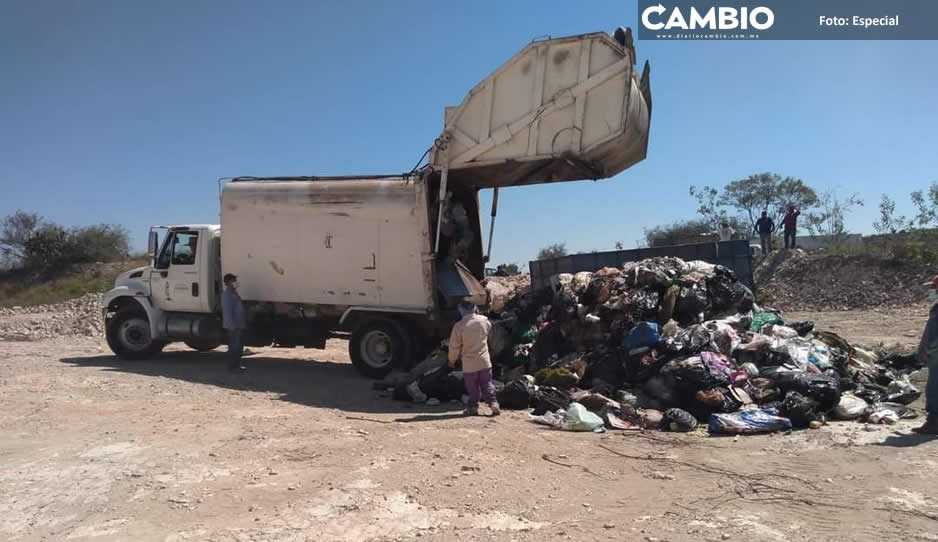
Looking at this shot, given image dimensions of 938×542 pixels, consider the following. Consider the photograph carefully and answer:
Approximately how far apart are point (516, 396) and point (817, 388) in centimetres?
302

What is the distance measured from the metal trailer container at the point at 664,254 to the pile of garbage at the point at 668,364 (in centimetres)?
226

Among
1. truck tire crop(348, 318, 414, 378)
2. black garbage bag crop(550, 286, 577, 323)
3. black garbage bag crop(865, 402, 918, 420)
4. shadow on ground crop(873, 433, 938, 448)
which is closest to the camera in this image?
shadow on ground crop(873, 433, 938, 448)

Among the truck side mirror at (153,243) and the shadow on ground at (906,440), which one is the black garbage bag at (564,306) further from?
the truck side mirror at (153,243)

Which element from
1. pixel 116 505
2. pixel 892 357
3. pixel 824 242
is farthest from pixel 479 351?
pixel 824 242

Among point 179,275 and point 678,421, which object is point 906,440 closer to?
point 678,421

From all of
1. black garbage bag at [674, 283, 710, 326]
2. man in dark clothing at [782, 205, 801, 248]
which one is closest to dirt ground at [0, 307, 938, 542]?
black garbage bag at [674, 283, 710, 326]

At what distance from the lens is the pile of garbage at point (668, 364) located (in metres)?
6.15

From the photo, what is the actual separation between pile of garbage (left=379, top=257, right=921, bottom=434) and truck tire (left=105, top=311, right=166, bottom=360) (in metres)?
4.94

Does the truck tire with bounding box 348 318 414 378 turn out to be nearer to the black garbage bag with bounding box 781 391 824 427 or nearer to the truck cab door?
Result: the truck cab door

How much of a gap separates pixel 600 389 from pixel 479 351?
1.57 meters

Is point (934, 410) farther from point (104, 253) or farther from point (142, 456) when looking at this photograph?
point (104, 253)

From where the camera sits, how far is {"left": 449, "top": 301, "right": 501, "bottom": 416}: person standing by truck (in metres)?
6.67

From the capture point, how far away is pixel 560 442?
5477mm

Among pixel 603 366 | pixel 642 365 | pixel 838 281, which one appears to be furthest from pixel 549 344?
pixel 838 281
